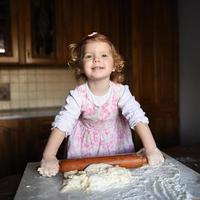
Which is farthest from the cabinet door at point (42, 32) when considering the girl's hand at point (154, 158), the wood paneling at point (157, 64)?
the girl's hand at point (154, 158)

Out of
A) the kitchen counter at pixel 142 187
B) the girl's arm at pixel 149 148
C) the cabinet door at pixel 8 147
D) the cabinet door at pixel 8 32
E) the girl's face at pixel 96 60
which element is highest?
the cabinet door at pixel 8 32

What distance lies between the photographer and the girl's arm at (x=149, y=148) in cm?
94

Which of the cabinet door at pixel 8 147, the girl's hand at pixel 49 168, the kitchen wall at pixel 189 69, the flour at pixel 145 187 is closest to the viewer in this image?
the flour at pixel 145 187

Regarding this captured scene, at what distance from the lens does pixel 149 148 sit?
0.99 meters

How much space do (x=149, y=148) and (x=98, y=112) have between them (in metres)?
0.25

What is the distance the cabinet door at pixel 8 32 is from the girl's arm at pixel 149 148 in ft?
6.23

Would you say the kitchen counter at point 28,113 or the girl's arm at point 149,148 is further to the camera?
the kitchen counter at point 28,113

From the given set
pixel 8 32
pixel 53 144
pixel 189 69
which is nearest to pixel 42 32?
pixel 8 32

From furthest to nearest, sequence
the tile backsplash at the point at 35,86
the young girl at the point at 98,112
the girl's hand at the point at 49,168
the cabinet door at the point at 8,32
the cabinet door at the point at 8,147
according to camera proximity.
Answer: the tile backsplash at the point at 35,86 < the cabinet door at the point at 8,32 < the cabinet door at the point at 8,147 < the young girl at the point at 98,112 < the girl's hand at the point at 49,168

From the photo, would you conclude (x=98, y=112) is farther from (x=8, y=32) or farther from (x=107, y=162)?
(x=8, y=32)

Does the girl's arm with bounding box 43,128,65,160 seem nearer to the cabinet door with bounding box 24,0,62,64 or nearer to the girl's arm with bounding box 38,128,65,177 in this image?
the girl's arm with bounding box 38,128,65,177

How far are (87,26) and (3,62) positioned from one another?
83cm

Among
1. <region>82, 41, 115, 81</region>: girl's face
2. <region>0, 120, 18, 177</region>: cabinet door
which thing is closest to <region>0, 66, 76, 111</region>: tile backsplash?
<region>0, 120, 18, 177</region>: cabinet door

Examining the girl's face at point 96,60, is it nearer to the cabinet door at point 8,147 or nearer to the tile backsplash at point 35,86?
the cabinet door at point 8,147
